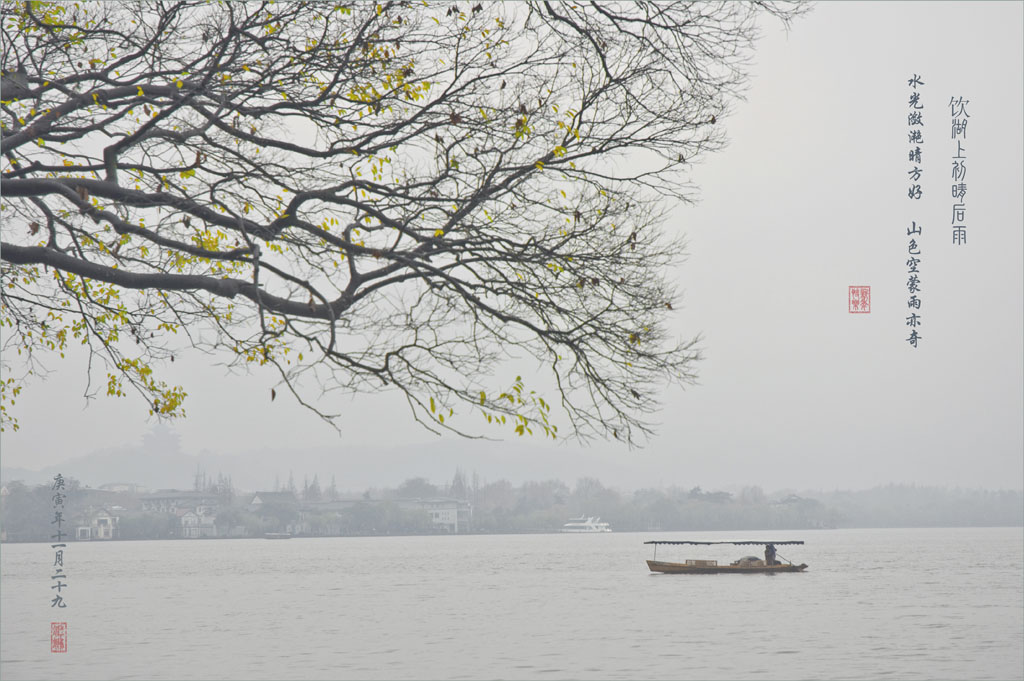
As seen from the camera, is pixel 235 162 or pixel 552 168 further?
pixel 235 162

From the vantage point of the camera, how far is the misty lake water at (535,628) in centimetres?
3947

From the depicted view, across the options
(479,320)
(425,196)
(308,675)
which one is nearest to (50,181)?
(425,196)

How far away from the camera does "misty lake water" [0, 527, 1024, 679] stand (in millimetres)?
39469

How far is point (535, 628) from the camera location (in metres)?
51.8

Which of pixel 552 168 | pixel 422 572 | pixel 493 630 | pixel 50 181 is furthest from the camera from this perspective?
pixel 422 572

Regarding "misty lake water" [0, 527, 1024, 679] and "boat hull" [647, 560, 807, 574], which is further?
"boat hull" [647, 560, 807, 574]

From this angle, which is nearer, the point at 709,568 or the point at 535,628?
the point at 535,628

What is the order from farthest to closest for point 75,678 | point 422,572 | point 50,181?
point 422,572 < point 75,678 < point 50,181

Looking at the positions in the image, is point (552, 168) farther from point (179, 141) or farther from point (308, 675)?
point (308, 675)

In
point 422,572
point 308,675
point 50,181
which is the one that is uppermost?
point 50,181

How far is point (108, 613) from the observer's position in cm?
A: 6681

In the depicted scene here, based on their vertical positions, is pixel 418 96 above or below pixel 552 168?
above

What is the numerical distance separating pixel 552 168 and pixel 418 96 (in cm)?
165

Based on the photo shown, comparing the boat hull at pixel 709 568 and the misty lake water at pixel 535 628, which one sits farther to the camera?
the boat hull at pixel 709 568
